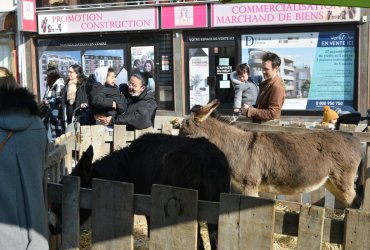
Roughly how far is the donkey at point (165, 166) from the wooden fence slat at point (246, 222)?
0.29 m

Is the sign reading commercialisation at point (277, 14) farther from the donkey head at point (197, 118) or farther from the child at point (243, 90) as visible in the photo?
the donkey head at point (197, 118)

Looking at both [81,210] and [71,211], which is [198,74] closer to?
[81,210]

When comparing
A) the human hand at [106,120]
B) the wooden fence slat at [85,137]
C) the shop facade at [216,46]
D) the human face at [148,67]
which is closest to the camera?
the wooden fence slat at [85,137]

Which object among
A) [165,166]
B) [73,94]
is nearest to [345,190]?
[165,166]

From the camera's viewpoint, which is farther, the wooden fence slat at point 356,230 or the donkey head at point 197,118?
the donkey head at point 197,118

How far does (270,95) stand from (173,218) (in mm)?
3262

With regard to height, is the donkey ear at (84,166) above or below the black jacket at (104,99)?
below

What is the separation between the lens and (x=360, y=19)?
13859mm

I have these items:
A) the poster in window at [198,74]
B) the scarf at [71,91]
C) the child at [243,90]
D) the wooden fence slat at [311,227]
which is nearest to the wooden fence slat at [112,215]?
the wooden fence slat at [311,227]

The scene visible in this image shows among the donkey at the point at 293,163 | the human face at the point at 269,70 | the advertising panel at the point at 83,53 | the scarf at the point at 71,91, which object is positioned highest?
the advertising panel at the point at 83,53

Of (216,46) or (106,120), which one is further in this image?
(216,46)

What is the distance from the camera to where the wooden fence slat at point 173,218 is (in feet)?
9.46

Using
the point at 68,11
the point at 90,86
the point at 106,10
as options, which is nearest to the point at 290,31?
the point at 106,10

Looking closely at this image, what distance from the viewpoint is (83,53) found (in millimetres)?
17078
